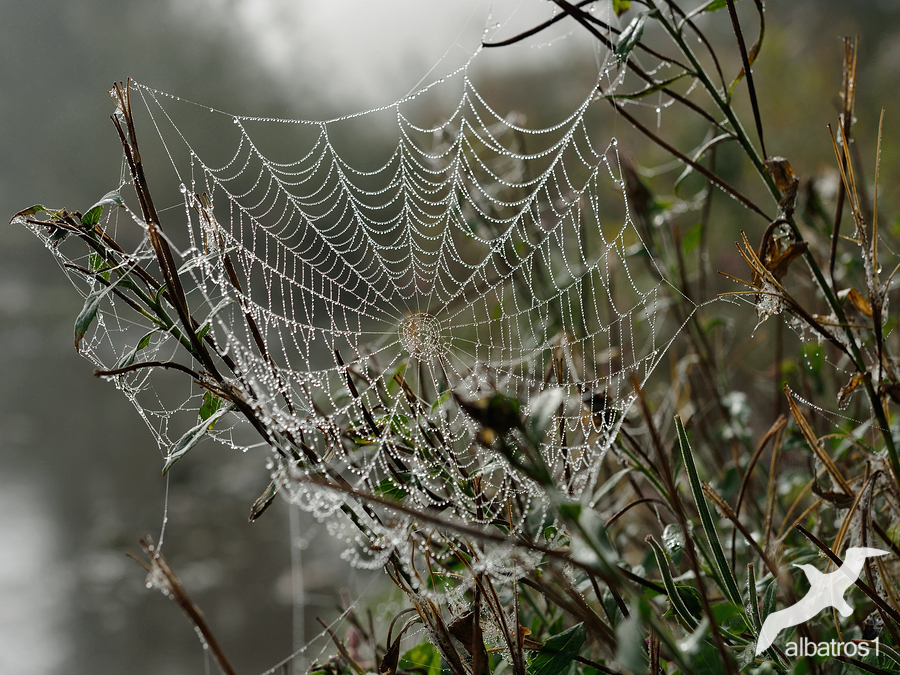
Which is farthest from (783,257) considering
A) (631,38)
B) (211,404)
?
(211,404)

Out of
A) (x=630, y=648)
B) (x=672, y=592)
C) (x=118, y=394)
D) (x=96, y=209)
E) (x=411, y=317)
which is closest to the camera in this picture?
(x=630, y=648)

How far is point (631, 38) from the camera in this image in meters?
0.44

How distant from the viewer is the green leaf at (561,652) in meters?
0.35

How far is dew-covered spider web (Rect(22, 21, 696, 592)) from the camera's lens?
429mm

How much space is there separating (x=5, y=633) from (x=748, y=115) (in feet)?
10.2

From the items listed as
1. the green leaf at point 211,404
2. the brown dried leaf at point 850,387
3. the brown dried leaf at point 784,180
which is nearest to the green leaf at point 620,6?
the brown dried leaf at point 784,180

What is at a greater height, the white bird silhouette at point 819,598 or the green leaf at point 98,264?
the green leaf at point 98,264

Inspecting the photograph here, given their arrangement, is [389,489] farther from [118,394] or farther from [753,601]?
[118,394]

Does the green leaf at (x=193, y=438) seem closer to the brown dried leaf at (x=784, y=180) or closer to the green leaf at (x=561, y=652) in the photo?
the green leaf at (x=561, y=652)

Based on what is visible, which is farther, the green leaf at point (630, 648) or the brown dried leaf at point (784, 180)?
the brown dried leaf at point (784, 180)

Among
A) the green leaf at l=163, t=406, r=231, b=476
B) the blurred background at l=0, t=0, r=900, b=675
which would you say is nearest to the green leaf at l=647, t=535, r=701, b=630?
the green leaf at l=163, t=406, r=231, b=476

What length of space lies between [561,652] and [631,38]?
414mm

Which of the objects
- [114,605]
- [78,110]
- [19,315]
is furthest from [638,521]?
[19,315]

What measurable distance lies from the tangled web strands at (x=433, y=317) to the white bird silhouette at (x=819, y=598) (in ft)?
0.50
